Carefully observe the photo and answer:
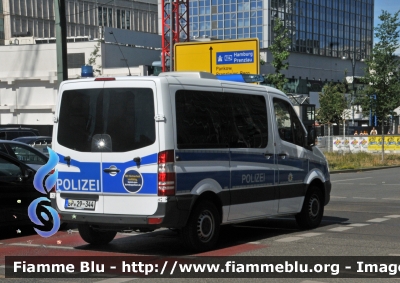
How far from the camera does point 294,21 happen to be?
9319 centimetres

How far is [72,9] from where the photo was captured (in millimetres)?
104562

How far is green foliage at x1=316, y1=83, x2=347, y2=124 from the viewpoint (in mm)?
81875

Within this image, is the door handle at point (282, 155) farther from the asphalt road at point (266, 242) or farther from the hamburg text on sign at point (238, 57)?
the hamburg text on sign at point (238, 57)

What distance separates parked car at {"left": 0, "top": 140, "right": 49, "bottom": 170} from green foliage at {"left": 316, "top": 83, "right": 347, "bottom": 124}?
69.9 meters

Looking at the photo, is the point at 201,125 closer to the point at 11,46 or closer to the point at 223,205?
the point at 223,205

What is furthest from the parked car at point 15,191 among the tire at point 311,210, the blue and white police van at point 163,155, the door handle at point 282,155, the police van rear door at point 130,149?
the tire at point 311,210

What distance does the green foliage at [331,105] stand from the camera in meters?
81.9

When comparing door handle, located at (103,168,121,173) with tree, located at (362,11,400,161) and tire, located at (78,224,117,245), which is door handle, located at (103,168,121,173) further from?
tree, located at (362,11,400,161)

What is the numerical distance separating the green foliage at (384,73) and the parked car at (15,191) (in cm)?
3315

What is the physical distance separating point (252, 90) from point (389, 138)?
1569 inches

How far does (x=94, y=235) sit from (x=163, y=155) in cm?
215

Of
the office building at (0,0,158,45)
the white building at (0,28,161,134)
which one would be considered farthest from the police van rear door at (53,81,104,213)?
the office building at (0,0,158,45)

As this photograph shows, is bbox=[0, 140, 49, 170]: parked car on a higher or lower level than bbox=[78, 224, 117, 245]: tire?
higher

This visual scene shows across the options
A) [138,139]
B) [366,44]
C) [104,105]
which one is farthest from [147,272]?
[366,44]
